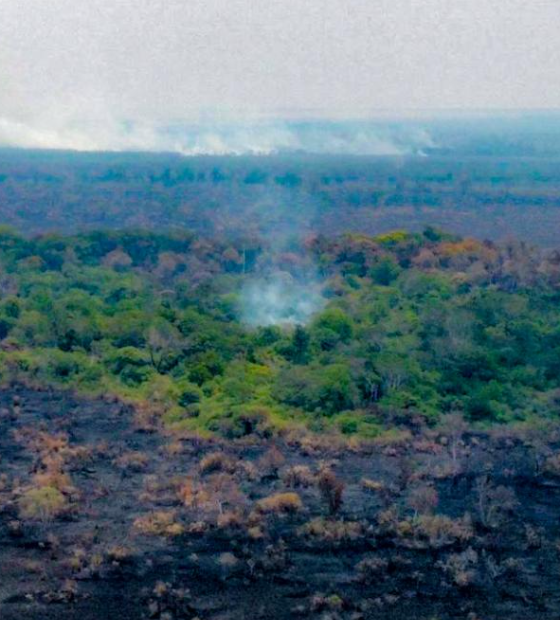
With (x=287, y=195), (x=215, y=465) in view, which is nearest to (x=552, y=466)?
(x=215, y=465)

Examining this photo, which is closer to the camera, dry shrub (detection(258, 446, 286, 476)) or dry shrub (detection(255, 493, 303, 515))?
dry shrub (detection(255, 493, 303, 515))

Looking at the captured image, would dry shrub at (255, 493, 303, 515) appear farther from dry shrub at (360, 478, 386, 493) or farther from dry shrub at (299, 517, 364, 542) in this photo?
dry shrub at (360, 478, 386, 493)

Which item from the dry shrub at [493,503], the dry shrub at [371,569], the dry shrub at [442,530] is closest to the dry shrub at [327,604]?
the dry shrub at [371,569]

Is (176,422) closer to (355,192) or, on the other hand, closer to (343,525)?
(343,525)

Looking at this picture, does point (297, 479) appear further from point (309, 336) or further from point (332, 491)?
point (309, 336)

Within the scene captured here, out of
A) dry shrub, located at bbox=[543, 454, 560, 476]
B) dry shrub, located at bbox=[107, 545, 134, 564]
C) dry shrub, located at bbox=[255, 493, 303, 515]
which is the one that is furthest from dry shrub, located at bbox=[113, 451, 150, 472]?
dry shrub, located at bbox=[543, 454, 560, 476]
